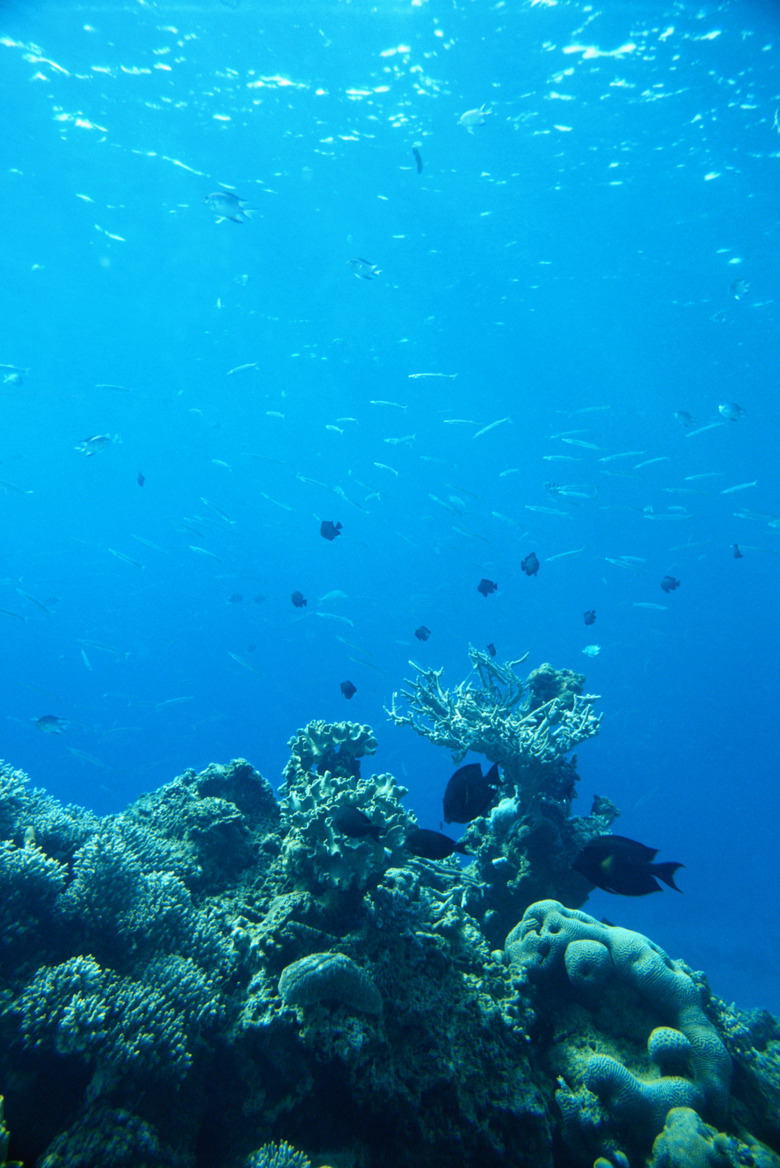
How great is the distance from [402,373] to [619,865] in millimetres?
41849

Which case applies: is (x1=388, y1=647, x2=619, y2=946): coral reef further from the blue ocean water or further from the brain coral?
the blue ocean water

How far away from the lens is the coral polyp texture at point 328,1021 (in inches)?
134

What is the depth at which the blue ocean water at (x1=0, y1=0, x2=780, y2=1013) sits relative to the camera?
53.9ft

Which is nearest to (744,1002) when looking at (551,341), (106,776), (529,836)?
(529,836)

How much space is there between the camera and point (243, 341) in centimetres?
3597

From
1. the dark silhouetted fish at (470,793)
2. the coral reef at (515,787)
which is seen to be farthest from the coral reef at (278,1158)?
the coral reef at (515,787)

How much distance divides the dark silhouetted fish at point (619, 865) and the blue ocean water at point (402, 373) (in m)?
15.6

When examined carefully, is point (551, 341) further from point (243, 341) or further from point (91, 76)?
point (91, 76)

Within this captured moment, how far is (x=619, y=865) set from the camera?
4102 mm

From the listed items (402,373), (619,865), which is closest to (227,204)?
(619,865)

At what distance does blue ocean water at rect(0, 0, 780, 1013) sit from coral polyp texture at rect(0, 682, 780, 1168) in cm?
1424

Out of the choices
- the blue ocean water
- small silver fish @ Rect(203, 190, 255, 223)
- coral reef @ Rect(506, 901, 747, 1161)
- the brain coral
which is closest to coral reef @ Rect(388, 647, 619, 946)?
coral reef @ Rect(506, 901, 747, 1161)

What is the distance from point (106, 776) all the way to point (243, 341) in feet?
190

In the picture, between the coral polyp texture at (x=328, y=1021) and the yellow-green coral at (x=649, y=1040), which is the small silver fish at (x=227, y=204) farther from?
the yellow-green coral at (x=649, y=1040)
